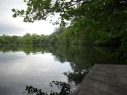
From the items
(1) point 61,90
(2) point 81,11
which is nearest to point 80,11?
(2) point 81,11

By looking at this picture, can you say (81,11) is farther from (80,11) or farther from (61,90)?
(61,90)

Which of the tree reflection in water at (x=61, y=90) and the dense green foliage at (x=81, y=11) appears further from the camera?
the tree reflection in water at (x=61, y=90)

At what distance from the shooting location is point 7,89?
22.9 feet

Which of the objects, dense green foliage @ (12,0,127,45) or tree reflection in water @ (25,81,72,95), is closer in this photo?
dense green foliage @ (12,0,127,45)

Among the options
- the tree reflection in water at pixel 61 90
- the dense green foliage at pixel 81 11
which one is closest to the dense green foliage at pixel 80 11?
the dense green foliage at pixel 81 11

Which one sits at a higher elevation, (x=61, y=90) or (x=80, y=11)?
(x=80, y=11)

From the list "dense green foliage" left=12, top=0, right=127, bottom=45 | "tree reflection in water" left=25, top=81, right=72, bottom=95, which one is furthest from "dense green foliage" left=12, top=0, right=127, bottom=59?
"tree reflection in water" left=25, top=81, right=72, bottom=95

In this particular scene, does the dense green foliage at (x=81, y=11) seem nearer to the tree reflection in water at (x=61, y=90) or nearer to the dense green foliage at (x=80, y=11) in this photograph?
the dense green foliage at (x=80, y=11)

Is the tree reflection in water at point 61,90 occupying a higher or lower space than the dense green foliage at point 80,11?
lower

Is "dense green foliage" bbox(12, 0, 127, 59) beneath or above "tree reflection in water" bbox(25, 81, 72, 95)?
above

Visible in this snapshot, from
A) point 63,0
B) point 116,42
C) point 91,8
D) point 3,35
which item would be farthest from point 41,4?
point 3,35

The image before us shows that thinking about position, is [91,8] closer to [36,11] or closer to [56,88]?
[36,11]

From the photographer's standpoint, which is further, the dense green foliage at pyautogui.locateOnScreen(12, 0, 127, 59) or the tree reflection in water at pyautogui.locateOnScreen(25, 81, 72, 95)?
the tree reflection in water at pyautogui.locateOnScreen(25, 81, 72, 95)

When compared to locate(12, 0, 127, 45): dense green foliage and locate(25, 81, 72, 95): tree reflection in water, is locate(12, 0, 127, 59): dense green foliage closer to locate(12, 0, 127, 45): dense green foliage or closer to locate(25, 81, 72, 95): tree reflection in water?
locate(12, 0, 127, 45): dense green foliage
